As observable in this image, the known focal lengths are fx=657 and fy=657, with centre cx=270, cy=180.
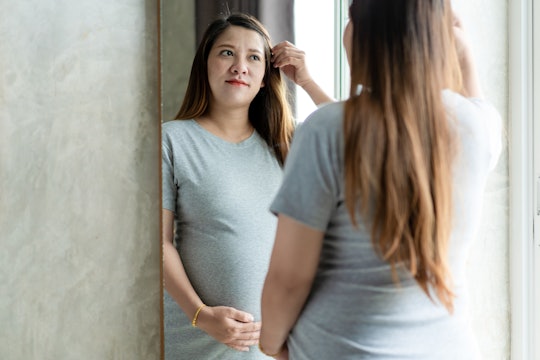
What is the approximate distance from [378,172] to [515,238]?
0.89 meters

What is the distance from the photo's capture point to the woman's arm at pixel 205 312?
3.86ft

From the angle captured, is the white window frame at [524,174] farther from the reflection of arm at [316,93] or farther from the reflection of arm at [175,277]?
the reflection of arm at [175,277]

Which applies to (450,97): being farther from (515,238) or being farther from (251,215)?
(515,238)

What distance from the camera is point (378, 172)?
2.77ft

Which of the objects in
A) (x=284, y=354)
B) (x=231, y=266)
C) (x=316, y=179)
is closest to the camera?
(x=316, y=179)

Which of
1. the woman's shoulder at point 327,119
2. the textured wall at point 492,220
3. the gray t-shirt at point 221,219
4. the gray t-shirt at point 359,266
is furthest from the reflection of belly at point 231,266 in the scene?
the textured wall at point 492,220

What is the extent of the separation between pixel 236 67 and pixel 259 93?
63 millimetres

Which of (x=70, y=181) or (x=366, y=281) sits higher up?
(x=70, y=181)

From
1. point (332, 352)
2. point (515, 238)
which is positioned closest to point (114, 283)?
point (332, 352)

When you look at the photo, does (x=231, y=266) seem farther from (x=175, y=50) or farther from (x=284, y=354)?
(x=175, y=50)

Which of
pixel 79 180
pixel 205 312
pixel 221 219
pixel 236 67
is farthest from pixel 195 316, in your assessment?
pixel 236 67

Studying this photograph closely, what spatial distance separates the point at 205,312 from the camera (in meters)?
1.18

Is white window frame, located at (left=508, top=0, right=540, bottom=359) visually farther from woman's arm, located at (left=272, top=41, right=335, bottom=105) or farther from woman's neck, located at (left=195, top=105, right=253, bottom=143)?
woman's neck, located at (left=195, top=105, right=253, bottom=143)

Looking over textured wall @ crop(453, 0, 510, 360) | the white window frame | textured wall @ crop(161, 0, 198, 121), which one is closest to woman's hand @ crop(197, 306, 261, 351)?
textured wall @ crop(161, 0, 198, 121)
